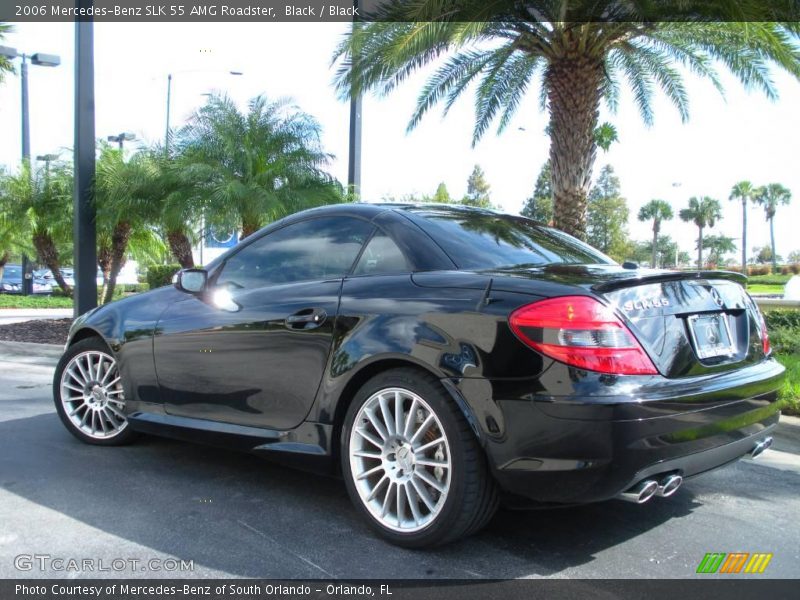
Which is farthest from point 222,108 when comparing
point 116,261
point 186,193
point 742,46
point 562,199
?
point 742,46

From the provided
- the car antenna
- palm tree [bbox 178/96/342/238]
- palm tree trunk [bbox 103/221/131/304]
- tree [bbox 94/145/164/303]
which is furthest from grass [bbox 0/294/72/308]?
the car antenna

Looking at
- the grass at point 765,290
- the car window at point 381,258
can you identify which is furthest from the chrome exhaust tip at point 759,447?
the grass at point 765,290

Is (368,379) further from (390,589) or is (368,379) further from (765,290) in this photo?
(765,290)

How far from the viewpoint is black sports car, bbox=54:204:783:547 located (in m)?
2.66

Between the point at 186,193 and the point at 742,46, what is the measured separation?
9.25 meters

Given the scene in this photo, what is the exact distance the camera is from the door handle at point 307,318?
11.2 feet

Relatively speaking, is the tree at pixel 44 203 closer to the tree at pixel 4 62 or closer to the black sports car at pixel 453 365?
the tree at pixel 4 62

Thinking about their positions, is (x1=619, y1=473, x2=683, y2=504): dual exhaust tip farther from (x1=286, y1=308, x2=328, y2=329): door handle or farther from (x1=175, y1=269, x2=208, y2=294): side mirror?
(x1=175, y1=269, x2=208, y2=294): side mirror

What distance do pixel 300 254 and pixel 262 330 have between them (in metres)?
0.51

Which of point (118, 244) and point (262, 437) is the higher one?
point (118, 244)

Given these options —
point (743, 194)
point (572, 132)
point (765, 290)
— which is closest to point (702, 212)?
point (743, 194)

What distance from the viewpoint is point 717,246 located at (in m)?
102

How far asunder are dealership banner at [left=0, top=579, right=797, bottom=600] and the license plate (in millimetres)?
915

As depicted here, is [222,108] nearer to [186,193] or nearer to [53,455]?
[186,193]
